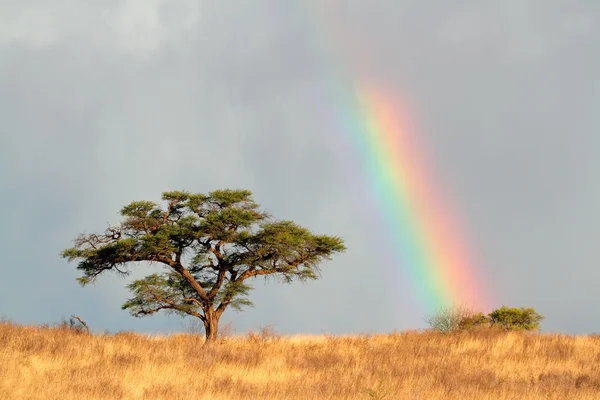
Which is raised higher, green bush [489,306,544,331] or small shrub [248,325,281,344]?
green bush [489,306,544,331]

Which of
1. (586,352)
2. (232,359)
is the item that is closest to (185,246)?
(232,359)

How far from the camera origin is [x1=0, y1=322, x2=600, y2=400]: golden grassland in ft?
50.7

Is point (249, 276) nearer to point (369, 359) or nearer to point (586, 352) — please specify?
point (369, 359)

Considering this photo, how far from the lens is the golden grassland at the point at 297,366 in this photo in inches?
608

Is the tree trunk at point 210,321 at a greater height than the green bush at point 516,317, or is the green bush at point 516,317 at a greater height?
the green bush at point 516,317

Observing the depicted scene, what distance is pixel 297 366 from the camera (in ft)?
66.9

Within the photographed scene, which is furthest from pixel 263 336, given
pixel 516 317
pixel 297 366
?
pixel 516 317

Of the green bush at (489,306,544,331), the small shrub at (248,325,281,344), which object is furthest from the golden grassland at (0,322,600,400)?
the green bush at (489,306,544,331)

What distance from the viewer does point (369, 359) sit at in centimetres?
2222

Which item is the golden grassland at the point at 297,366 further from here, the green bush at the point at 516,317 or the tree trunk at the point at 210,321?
the green bush at the point at 516,317

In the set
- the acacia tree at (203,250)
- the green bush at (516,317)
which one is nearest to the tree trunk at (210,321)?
the acacia tree at (203,250)

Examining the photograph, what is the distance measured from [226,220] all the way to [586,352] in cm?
1901

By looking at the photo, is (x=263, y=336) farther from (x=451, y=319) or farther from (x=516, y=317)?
(x=516, y=317)

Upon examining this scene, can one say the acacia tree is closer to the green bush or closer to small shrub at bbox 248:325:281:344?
small shrub at bbox 248:325:281:344
